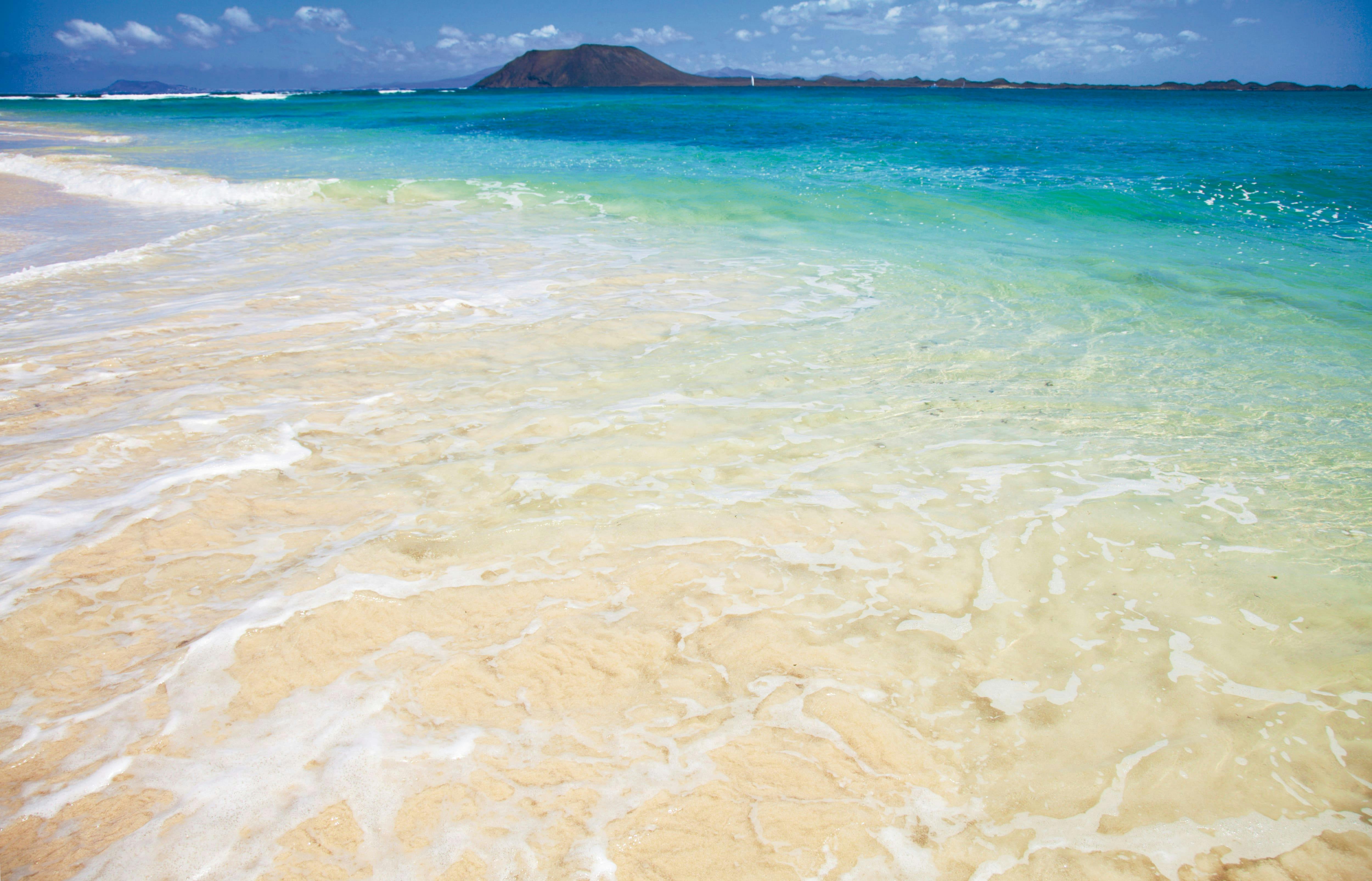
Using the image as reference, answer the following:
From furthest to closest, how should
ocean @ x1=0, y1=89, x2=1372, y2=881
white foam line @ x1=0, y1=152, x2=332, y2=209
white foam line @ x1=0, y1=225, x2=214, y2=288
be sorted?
white foam line @ x1=0, y1=152, x2=332, y2=209 < white foam line @ x1=0, y1=225, x2=214, y2=288 < ocean @ x1=0, y1=89, x2=1372, y2=881

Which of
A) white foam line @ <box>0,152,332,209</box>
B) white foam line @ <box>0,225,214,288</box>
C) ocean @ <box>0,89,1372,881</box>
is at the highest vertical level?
white foam line @ <box>0,152,332,209</box>

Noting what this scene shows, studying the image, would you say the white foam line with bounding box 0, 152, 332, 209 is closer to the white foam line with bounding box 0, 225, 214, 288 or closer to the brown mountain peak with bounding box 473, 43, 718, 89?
the white foam line with bounding box 0, 225, 214, 288

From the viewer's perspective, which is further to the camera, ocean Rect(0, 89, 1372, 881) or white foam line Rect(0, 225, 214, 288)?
white foam line Rect(0, 225, 214, 288)

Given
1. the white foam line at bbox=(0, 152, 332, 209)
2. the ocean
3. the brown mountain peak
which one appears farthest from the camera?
the brown mountain peak

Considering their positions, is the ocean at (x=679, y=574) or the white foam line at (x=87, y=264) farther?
the white foam line at (x=87, y=264)

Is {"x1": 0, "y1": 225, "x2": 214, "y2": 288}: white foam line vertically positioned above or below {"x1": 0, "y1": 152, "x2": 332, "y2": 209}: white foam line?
below

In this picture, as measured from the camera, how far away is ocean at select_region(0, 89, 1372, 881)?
2.29 m

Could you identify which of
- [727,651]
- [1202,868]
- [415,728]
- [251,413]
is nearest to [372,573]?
[415,728]

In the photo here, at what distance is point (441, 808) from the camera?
229 cm

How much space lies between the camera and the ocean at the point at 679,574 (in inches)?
90.1

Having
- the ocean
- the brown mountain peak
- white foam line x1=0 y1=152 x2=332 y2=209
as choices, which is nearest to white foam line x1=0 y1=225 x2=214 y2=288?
the ocean

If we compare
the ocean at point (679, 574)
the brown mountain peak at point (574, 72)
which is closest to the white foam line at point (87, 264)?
the ocean at point (679, 574)

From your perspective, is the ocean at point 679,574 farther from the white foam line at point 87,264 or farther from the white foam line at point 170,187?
the white foam line at point 170,187

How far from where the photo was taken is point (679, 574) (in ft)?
11.3
